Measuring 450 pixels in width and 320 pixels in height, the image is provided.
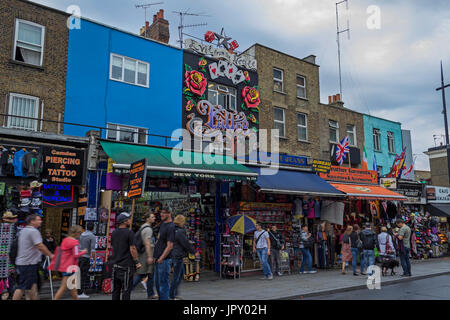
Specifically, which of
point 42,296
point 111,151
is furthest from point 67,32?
point 42,296

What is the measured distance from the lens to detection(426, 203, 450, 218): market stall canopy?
22263 millimetres

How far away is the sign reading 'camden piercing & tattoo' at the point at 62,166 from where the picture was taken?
10898 mm

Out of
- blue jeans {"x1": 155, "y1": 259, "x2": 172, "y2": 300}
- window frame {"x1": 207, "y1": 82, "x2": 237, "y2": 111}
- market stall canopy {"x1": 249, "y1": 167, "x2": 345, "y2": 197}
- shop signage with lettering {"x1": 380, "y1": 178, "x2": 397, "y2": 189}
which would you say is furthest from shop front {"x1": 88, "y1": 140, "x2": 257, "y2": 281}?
shop signage with lettering {"x1": 380, "y1": 178, "x2": 397, "y2": 189}

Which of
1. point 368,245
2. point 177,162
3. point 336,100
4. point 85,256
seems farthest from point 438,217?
point 85,256

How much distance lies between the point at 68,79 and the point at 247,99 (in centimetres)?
898

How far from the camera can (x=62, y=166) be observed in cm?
1116

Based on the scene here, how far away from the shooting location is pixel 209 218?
1462 cm

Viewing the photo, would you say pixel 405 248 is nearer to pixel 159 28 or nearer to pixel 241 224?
pixel 241 224

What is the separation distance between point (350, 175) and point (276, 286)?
9359 millimetres

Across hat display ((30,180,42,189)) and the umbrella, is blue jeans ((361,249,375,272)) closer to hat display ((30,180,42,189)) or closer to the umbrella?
the umbrella

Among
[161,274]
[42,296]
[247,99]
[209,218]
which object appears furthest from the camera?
[247,99]

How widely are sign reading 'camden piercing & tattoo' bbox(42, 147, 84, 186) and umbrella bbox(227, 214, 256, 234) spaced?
5272 millimetres

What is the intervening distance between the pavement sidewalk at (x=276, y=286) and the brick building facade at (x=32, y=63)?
7.17 m
